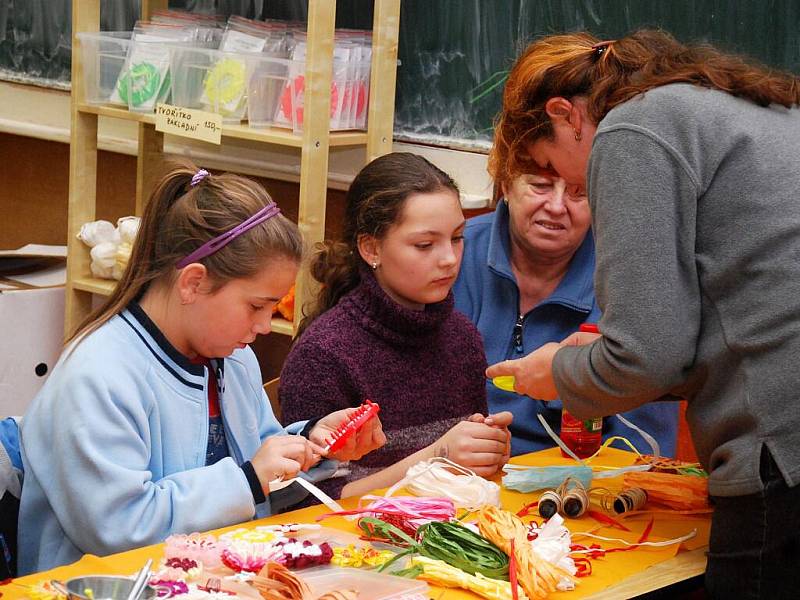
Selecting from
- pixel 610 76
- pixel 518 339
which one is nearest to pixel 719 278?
pixel 610 76

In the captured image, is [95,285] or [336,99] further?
[95,285]

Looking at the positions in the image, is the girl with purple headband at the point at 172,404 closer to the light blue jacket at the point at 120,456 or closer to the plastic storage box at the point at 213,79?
the light blue jacket at the point at 120,456

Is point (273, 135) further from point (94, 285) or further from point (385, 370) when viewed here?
point (385, 370)

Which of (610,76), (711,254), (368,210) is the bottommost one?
(368,210)

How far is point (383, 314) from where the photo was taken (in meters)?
2.36

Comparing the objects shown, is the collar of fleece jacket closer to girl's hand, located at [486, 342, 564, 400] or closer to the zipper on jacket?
the zipper on jacket

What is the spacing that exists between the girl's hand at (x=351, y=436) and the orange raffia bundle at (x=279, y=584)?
50 centimetres

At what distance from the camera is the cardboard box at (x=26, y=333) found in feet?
11.8

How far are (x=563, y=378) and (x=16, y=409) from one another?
239 cm

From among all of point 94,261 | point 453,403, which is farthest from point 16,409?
point 453,403

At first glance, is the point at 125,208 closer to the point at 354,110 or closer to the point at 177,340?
the point at 354,110

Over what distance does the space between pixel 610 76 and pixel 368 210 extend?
2.61ft

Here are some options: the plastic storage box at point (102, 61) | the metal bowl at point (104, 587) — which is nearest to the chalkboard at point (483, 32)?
the plastic storage box at point (102, 61)

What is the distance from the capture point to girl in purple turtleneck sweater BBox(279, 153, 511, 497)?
2.29 meters
